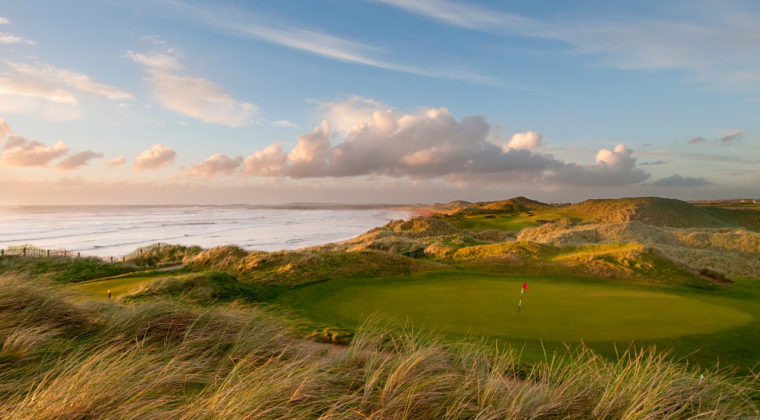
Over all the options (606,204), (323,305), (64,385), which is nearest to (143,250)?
(323,305)

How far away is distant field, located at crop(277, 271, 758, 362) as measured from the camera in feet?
21.5

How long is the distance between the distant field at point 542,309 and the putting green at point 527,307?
18mm

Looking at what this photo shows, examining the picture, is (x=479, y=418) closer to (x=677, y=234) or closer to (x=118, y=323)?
(x=118, y=323)

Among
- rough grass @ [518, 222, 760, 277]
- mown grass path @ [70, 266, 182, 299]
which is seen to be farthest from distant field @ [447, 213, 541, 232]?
mown grass path @ [70, 266, 182, 299]

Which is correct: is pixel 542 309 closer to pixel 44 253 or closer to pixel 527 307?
pixel 527 307

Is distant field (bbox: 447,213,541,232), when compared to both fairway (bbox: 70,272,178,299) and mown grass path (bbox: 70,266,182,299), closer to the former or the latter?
mown grass path (bbox: 70,266,182,299)

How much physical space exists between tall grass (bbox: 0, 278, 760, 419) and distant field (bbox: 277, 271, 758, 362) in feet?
7.53

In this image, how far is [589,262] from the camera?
13734mm

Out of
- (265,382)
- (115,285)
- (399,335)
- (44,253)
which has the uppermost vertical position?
(265,382)

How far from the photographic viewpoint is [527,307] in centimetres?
830

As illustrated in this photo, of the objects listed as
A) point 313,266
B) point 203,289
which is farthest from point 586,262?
point 203,289

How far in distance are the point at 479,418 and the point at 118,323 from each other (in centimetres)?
424

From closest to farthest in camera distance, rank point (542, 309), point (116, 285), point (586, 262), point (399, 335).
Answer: point (399, 335) < point (542, 309) < point (116, 285) < point (586, 262)

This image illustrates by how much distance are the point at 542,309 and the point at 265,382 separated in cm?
667
